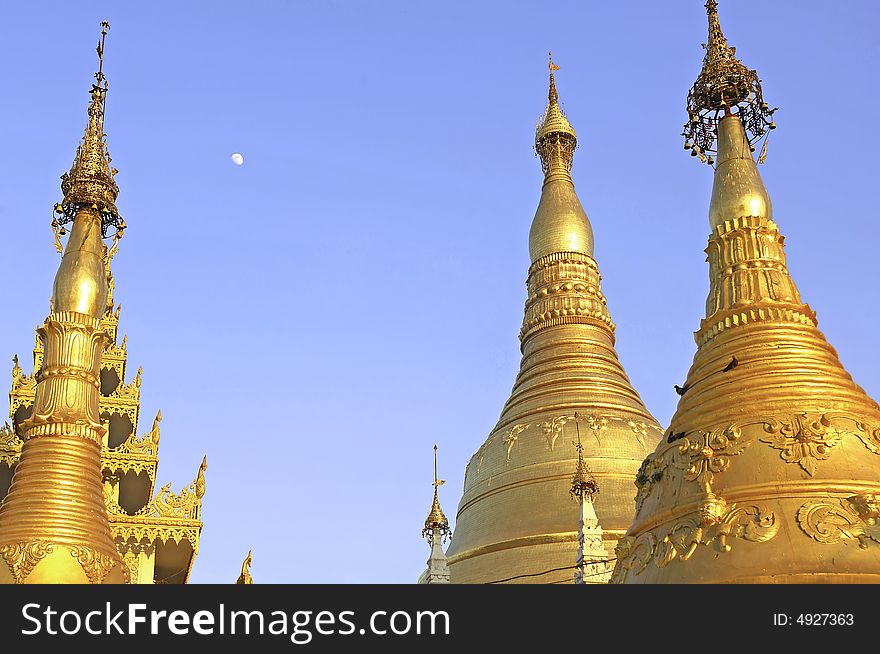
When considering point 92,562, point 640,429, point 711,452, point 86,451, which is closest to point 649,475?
point 711,452

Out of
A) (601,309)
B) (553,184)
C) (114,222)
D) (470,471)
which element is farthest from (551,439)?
(114,222)

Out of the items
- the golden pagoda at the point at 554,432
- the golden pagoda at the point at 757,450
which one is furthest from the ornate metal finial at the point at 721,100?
the golden pagoda at the point at 554,432

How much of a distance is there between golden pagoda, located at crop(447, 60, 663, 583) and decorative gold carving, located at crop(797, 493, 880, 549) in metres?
10.3

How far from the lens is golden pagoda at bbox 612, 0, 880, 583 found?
11.8 meters

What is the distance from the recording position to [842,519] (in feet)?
39.3

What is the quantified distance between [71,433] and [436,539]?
8.69 meters

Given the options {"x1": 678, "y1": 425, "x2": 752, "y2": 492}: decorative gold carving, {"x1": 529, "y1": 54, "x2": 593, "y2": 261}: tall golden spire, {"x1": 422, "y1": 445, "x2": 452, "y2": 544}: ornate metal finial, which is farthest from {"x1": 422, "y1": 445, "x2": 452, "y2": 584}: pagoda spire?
{"x1": 678, "y1": 425, "x2": 752, "y2": 492}: decorative gold carving

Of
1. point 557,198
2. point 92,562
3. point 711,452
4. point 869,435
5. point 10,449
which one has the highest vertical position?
point 557,198

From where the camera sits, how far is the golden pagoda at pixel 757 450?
1184cm

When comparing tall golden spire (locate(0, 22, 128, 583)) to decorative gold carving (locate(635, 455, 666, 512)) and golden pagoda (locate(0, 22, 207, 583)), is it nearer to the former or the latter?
golden pagoda (locate(0, 22, 207, 583))

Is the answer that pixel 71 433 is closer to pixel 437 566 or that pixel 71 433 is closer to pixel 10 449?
pixel 10 449

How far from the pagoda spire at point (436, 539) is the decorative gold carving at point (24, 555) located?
28.3 feet

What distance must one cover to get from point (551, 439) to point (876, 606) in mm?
15844

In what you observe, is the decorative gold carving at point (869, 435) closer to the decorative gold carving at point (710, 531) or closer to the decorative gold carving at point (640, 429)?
the decorative gold carving at point (710, 531)
